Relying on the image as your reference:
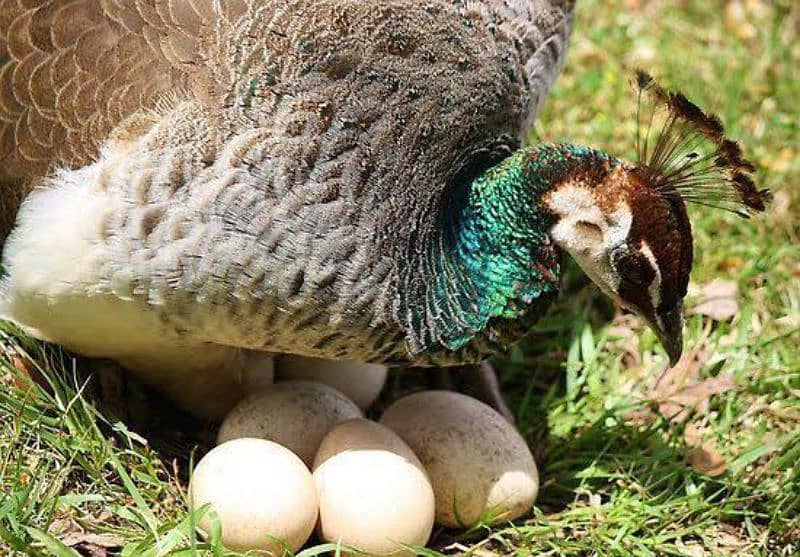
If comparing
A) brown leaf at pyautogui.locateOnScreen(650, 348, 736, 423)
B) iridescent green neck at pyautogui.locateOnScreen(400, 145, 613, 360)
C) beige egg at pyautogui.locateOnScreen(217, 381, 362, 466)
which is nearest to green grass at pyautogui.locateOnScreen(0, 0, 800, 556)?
brown leaf at pyautogui.locateOnScreen(650, 348, 736, 423)

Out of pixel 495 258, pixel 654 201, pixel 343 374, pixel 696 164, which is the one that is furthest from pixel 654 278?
pixel 343 374

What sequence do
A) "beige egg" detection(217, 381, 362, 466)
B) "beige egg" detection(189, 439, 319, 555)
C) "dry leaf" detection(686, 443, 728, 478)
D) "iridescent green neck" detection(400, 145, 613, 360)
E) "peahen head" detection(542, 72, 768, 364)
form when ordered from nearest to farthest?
"beige egg" detection(189, 439, 319, 555) → "peahen head" detection(542, 72, 768, 364) → "iridescent green neck" detection(400, 145, 613, 360) → "beige egg" detection(217, 381, 362, 466) → "dry leaf" detection(686, 443, 728, 478)

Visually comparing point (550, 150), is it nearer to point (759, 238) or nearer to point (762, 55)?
point (759, 238)

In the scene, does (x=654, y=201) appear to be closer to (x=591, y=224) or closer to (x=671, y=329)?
(x=591, y=224)

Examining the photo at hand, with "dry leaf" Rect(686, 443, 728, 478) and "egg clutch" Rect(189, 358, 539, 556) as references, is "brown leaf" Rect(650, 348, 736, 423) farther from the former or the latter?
"egg clutch" Rect(189, 358, 539, 556)

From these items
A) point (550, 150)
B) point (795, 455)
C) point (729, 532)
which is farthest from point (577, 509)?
point (550, 150)

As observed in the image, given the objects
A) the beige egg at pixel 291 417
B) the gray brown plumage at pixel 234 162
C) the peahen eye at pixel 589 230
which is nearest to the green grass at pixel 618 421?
the beige egg at pixel 291 417
